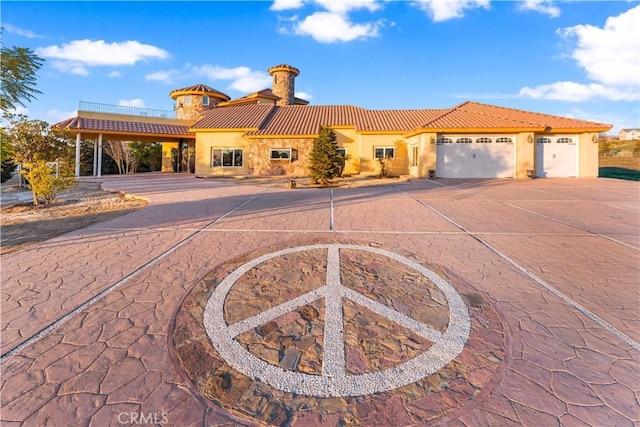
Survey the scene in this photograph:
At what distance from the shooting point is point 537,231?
663cm

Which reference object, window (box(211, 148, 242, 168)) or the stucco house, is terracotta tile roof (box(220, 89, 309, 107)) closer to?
window (box(211, 148, 242, 168))

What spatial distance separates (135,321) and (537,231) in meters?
7.78

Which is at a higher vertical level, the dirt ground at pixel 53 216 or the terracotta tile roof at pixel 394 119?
the terracotta tile roof at pixel 394 119

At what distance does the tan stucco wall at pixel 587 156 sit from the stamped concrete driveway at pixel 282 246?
13698 millimetres

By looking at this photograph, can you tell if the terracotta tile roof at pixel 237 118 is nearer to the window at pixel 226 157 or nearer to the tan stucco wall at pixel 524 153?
the window at pixel 226 157

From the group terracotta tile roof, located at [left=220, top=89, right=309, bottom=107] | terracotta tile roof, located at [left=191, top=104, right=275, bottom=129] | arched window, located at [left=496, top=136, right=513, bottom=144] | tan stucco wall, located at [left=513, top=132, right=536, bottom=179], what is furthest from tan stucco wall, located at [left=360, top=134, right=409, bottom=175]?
terracotta tile roof, located at [left=220, top=89, right=309, bottom=107]

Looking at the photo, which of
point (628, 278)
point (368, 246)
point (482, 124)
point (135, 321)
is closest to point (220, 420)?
point (135, 321)

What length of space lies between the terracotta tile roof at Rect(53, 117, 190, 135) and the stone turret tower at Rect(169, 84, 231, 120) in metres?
3.06

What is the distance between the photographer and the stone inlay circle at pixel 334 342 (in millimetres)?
2363

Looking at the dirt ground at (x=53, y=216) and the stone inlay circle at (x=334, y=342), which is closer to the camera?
the stone inlay circle at (x=334, y=342)

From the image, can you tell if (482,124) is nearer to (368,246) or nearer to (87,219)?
(368,246)

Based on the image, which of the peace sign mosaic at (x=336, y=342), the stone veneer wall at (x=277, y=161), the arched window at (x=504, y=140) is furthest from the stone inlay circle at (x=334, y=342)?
the arched window at (x=504, y=140)

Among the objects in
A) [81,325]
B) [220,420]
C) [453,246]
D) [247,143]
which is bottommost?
[220,420]

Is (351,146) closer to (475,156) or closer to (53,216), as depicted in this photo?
(475,156)
